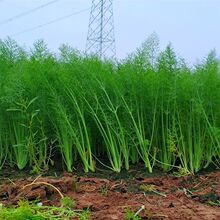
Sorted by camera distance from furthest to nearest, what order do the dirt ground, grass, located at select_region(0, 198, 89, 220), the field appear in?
the field, the dirt ground, grass, located at select_region(0, 198, 89, 220)

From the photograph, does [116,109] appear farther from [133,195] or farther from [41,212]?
[41,212]

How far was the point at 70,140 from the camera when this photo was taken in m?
4.07

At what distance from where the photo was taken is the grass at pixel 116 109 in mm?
3854

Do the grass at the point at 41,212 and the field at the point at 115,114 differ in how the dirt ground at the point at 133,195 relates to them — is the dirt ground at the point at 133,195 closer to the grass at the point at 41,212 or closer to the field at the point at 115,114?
the grass at the point at 41,212

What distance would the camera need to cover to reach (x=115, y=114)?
12.5 ft

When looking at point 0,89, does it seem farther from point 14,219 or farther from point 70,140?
point 14,219

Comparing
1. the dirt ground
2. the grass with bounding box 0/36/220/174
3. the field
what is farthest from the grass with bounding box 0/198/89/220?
the grass with bounding box 0/36/220/174

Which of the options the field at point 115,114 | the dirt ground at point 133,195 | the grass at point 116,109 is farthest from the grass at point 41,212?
the grass at point 116,109

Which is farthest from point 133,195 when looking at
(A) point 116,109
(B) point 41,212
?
(A) point 116,109

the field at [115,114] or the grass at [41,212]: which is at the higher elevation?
the field at [115,114]

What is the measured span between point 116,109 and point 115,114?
0.04 meters

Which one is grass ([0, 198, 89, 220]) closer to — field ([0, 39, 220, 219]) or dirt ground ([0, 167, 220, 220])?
dirt ground ([0, 167, 220, 220])

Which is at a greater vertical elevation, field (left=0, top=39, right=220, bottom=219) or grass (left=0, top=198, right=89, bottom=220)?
field (left=0, top=39, right=220, bottom=219)

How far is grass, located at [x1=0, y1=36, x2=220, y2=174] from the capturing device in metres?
3.85
